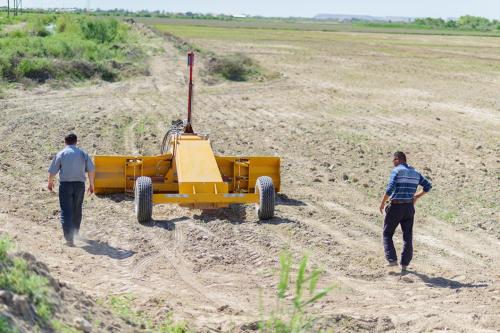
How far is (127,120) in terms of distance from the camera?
2161 cm

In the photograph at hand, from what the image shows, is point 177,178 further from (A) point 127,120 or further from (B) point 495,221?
(A) point 127,120

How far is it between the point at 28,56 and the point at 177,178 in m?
20.9

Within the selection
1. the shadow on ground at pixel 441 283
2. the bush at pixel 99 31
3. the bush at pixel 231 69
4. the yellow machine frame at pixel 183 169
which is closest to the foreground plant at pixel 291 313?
the shadow on ground at pixel 441 283

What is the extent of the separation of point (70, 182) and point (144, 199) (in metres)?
1.11

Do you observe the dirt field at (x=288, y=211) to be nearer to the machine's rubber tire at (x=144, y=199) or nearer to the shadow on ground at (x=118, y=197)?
the shadow on ground at (x=118, y=197)

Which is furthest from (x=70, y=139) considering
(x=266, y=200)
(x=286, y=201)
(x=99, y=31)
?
(x=99, y=31)

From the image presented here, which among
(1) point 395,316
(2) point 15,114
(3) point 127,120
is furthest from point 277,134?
(1) point 395,316

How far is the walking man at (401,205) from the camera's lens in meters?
9.93

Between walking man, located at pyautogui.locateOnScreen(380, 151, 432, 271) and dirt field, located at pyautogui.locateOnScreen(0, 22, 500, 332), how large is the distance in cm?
27

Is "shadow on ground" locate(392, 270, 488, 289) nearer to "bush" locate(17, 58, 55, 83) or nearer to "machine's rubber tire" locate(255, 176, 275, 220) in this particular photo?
"machine's rubber tire" locate(255, 176, 275, 220)

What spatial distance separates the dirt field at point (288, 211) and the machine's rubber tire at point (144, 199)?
179mm

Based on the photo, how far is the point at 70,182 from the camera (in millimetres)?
10852

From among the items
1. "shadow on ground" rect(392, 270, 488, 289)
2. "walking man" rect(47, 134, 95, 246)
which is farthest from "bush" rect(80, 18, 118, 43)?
"shadow on ground" rect(392, 270, 488, 289)

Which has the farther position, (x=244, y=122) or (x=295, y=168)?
(x=244, y=122)
